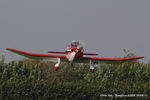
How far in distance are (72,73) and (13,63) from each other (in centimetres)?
617

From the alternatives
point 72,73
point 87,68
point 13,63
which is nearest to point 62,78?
point 72,73

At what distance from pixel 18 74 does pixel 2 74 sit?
1.48m

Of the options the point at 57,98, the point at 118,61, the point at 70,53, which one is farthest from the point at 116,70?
the point at 70,53

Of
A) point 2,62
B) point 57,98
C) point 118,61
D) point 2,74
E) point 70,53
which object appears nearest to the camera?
point 70,53

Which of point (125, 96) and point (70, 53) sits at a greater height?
point (70, 53)

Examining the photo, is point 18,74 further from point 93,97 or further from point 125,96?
point 125,96

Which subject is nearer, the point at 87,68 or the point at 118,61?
the point at 118,61

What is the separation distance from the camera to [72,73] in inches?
880

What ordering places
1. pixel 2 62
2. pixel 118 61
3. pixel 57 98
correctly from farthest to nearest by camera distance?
pixel 2 62 < pixel 57 98 < pixel 118 61

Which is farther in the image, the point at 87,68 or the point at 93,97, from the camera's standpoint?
the point at 87,68

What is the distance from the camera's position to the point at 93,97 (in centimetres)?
1505

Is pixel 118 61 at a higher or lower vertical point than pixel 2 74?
higher

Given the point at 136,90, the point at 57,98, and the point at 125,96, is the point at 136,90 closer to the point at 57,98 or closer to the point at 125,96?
the point at 125,96

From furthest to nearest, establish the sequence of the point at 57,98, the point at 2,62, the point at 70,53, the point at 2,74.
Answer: the point at 2,62 < the point at 2,74 < the point at 57,98 < the point at 70,53
